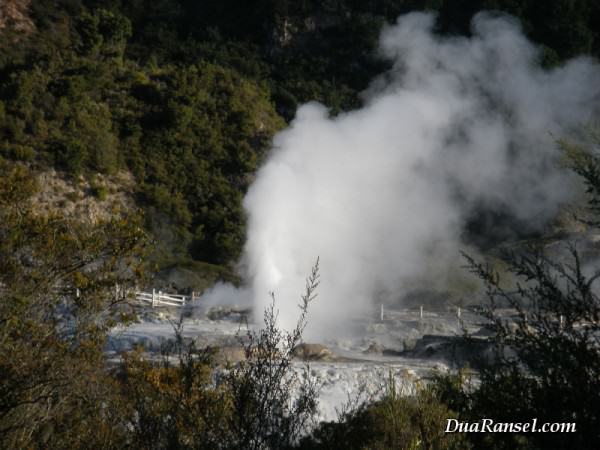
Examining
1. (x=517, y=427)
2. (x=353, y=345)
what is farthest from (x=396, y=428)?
(x=353, y=345)

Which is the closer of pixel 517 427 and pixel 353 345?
pixel 517 427

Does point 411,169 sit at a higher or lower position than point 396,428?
higher

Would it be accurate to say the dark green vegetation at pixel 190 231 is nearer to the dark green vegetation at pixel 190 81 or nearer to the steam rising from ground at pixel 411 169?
the dark green vegetation at pixel 190 81

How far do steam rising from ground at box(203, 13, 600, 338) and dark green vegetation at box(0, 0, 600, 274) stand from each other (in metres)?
2.19

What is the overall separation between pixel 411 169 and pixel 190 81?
56.0 ft

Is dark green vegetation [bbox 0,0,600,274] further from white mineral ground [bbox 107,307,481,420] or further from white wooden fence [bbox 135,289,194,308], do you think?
white mineral ground [bbox 107,307,481,420]

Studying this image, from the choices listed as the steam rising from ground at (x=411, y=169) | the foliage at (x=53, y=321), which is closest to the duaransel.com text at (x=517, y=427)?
the foliage at (x=53, y=321)

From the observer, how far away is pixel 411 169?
26688 mm

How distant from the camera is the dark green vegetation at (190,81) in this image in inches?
1230

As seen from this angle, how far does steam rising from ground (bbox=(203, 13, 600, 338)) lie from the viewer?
1875cm

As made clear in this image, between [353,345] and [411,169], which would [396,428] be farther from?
[411,169]

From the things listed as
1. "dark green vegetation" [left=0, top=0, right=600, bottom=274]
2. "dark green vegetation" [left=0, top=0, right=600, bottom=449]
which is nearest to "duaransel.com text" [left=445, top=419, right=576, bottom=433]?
"dark green vegetation" [left=0, top=0, right=600, bottom=449]

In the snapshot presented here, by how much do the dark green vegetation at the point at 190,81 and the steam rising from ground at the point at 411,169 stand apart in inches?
86.3

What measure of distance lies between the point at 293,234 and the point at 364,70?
28577 mm
